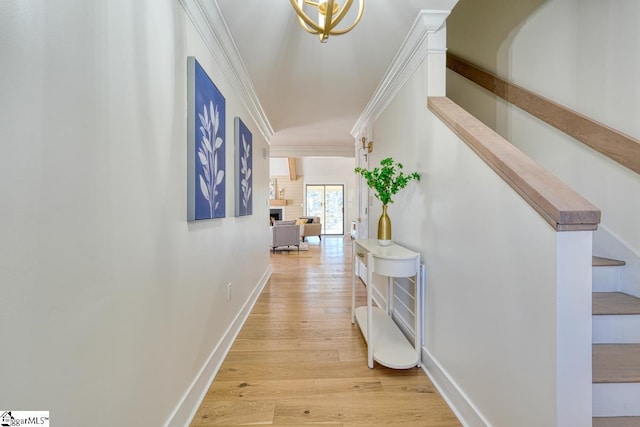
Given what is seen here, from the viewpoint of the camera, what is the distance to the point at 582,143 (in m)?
1.75

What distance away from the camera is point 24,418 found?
0.62m

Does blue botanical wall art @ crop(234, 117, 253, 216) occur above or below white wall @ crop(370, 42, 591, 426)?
above

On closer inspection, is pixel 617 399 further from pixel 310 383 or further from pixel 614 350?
pixel 310 383

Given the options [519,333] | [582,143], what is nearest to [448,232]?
[519,333]

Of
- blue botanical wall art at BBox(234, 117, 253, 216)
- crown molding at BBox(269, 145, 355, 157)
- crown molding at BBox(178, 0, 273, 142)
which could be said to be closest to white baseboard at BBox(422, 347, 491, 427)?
blue botanical wall art at BBox(234, 117, 253, 216)

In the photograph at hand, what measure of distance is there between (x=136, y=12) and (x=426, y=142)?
5.52 ft

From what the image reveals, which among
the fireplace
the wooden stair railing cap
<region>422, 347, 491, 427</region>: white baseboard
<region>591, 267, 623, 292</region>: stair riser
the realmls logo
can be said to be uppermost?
the wooden stair railing cap

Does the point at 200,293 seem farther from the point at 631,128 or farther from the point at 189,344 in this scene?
the point at 631,128

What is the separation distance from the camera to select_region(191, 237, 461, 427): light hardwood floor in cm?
141

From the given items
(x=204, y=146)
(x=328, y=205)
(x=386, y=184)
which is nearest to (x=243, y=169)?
(x=204, y=146)

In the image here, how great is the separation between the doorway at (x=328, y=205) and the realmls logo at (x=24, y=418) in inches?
408

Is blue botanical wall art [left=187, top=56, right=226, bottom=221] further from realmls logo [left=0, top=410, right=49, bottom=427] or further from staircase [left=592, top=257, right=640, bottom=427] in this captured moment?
staircase [left=592, top=257, right=640, bottom=427]

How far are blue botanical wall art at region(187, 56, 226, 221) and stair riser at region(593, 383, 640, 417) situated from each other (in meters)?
1.90

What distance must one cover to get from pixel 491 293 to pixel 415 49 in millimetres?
1722
